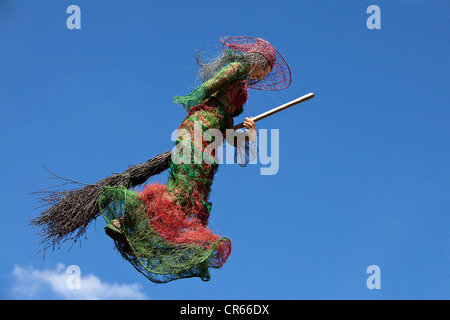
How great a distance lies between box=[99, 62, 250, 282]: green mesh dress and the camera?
245 inches

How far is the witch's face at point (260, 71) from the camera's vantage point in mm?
7492

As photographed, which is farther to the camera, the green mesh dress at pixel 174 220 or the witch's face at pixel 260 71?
the witch's face at pixel 260 71

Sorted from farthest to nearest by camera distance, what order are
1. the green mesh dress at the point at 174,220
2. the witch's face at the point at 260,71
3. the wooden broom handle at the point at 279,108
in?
the witch's face at the point at 260,71
the wooden broom handle at the point at 279,108
the green mesh dress at the point at 174,220

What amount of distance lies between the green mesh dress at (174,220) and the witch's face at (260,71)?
2.64 feet

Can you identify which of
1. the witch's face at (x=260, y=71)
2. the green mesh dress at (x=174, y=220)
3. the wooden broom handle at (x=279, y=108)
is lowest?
the green mesh dress at (x=174, y=220)

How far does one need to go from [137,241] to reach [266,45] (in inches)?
112

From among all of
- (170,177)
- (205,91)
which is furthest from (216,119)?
(170,177)

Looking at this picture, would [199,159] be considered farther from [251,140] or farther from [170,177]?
[251,140]

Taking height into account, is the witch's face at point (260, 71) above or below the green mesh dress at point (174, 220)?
above

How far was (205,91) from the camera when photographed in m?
7.23

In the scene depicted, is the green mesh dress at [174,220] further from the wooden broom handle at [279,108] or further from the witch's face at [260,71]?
the witch's face at [260,71]

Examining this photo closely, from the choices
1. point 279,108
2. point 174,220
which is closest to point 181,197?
point 174,220

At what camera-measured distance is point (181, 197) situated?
6.63 metres

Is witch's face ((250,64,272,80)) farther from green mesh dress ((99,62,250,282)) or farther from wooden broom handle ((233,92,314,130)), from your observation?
green mesh dress ((99,62,250,282))
